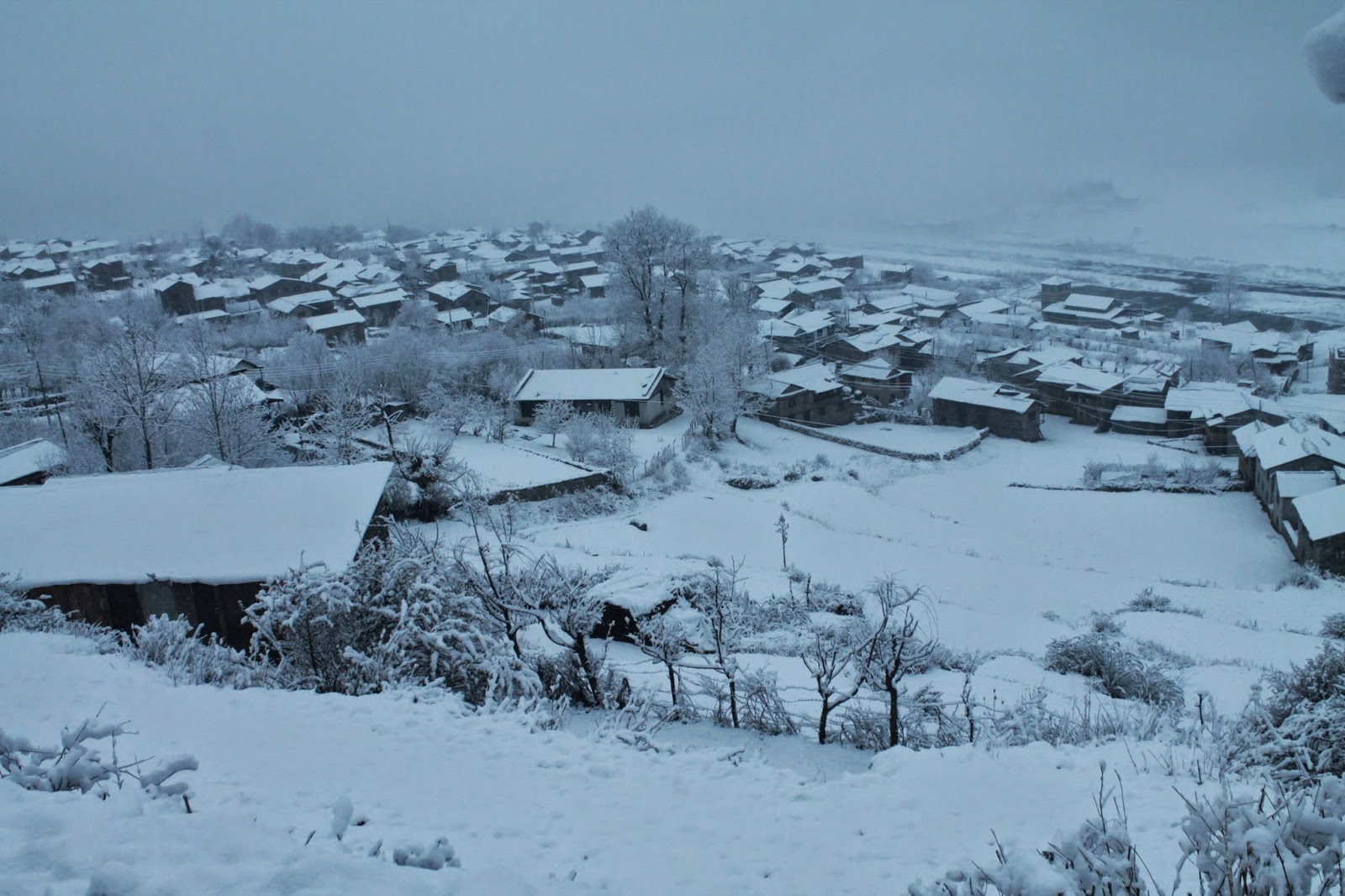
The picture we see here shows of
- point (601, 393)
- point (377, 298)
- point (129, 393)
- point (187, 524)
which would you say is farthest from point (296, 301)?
point (187, 524)

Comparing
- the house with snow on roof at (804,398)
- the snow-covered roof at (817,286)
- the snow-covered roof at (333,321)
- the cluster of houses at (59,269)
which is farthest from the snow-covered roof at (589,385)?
the cluster of houses at (59,269)

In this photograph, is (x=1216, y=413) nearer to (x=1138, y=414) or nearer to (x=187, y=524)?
(x=1138, y=414)

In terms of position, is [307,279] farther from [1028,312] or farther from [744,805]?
[744,805]

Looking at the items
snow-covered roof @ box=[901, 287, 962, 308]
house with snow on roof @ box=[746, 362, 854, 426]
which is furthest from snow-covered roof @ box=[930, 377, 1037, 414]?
snow-covered roof @ box=[901, 287, 962, 308]

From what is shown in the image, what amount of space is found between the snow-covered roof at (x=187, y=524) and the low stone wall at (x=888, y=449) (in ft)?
66.0

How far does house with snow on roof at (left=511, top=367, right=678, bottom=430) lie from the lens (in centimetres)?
2912

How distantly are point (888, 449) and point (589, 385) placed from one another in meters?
11.4

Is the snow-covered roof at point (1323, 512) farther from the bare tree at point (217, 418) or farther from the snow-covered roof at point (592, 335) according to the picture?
the snow-covered roof at point (592, 335)

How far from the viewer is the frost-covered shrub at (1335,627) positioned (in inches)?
492

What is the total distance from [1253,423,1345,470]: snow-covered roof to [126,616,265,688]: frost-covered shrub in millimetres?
24112

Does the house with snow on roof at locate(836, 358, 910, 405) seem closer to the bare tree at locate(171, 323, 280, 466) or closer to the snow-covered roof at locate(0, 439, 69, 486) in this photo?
the bare tree at locate(171, 323, 280, 466)

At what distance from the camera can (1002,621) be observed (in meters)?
12.9

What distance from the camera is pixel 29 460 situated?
1789cm

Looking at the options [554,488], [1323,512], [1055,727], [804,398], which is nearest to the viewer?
[1055,727]
